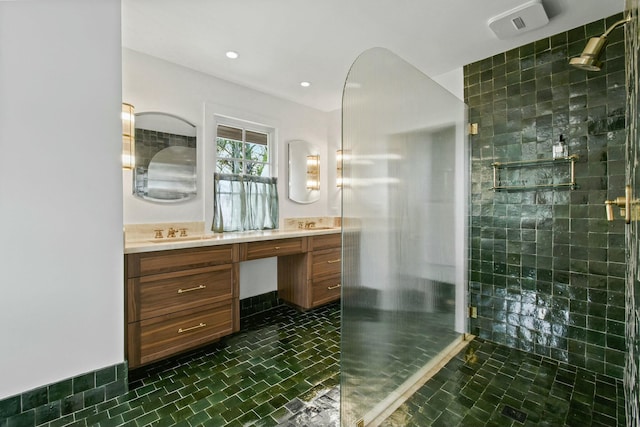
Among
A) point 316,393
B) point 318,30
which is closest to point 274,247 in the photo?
point 316,393

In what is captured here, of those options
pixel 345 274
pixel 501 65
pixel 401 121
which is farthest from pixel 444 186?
pixel 345 274

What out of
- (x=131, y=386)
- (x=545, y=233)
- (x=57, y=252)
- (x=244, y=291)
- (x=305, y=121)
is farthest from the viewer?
(x=305, y=121)

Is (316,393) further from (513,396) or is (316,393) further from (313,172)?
(313,172)

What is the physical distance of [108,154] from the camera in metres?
1.79

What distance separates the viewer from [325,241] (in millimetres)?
3287

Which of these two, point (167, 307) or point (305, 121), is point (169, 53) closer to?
point (305, 121)

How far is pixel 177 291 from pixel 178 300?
0.22 feet

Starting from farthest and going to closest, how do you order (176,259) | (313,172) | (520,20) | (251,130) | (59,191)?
1. (313,172)
2. (251,130)
3. (176,259)
4. (520,20)
5. (59,191)

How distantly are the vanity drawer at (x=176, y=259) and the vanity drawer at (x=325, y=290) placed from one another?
1.05m

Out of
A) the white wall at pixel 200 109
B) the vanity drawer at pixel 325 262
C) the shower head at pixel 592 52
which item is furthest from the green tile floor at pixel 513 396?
the white wall at pixel 200 109

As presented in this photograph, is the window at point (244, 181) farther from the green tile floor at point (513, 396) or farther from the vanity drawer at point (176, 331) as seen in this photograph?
the green tile floor at point (513, 396)

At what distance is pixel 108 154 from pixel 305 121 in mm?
2521

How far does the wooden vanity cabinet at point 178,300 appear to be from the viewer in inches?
78.0

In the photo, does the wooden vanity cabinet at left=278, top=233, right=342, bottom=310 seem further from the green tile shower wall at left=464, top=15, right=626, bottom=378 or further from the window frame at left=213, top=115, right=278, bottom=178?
the green tile shower wall at left=464, top=15, right=626, bottom=378
